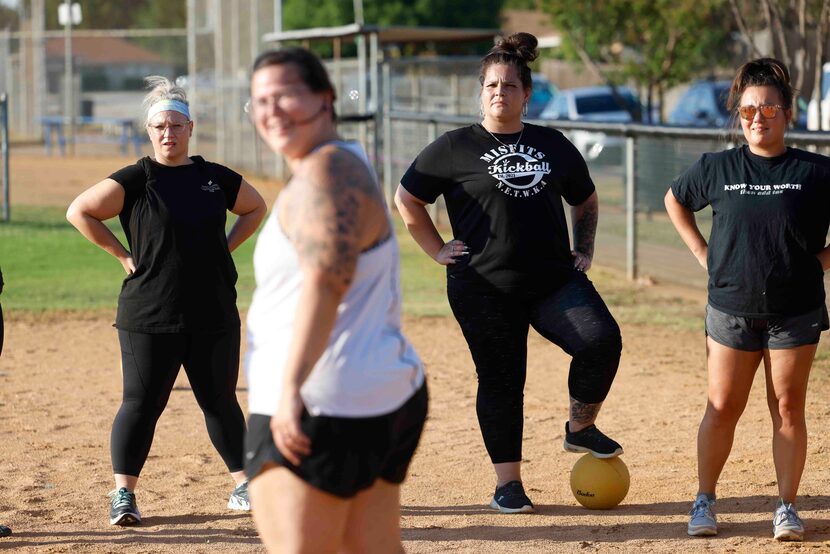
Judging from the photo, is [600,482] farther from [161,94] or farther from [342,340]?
[342,340]

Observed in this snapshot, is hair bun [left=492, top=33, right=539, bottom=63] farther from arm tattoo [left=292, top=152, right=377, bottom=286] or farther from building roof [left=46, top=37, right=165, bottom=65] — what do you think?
building roof [left=46, top=37, right=165, bottom=65]

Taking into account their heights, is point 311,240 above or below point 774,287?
above

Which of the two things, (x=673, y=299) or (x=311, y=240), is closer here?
(x=311, y=240)

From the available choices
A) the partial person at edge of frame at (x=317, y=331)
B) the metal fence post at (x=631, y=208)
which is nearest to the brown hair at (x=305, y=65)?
the partial person at edge of frame at (x=317, y=331)

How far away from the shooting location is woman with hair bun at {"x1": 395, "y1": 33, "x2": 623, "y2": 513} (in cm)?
544

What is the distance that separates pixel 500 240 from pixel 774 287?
46.8 inches

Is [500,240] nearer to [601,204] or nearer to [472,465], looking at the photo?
[472,465]

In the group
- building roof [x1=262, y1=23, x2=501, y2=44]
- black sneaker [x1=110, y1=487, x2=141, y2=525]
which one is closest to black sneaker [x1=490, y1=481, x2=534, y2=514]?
black sneaker [x1=110, y1=487, x2=141, y2=525]

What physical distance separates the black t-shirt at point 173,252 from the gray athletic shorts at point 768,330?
2191mm

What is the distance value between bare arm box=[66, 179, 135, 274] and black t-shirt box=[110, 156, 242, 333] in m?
0.04

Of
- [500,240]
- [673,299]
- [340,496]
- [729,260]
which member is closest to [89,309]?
[673,299]

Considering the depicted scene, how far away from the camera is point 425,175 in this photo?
18.4 feet

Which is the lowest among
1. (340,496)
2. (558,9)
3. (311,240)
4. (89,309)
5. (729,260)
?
(89,309)

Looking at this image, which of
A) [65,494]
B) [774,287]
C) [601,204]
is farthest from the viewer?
[601,204]
